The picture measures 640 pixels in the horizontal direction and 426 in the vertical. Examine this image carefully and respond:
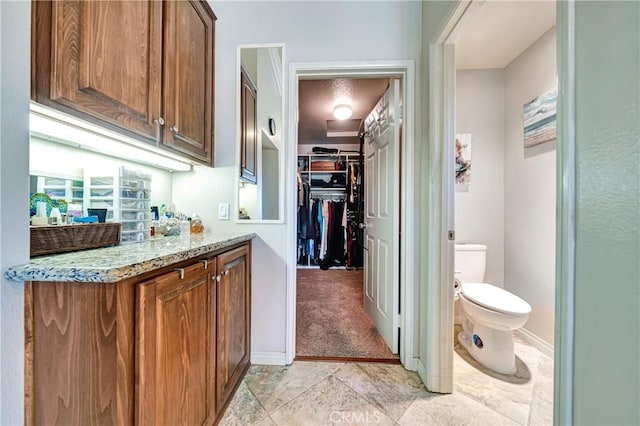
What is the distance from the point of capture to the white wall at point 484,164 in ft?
7.24

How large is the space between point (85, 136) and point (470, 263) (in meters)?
2.55

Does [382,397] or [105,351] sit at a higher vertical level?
[105,351]

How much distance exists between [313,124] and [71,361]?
377cm

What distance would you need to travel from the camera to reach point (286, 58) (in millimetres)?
1676

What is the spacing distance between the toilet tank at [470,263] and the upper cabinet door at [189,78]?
81.3 inches

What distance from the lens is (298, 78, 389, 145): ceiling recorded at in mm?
2617

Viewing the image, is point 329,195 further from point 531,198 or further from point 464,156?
point 531,198

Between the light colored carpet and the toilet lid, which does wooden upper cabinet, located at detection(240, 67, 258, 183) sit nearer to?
the light colored carpet

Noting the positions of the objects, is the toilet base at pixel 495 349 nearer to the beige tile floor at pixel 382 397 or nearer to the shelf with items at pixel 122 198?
the beige tile floor at pixel 382 397

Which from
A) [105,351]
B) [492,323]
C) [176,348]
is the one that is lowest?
[492,323]

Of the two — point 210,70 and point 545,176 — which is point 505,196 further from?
point 210,70

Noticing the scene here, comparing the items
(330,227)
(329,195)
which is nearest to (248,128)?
(330,227)

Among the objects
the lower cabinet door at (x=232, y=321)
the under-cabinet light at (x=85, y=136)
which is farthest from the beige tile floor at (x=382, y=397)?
the under-cabinet light at (x=85, y=136)

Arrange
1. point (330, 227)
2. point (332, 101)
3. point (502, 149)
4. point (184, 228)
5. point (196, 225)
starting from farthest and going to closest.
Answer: point (330, 227), point (332, 101), point (502, 149), point (196, 225), point (184, 228)
